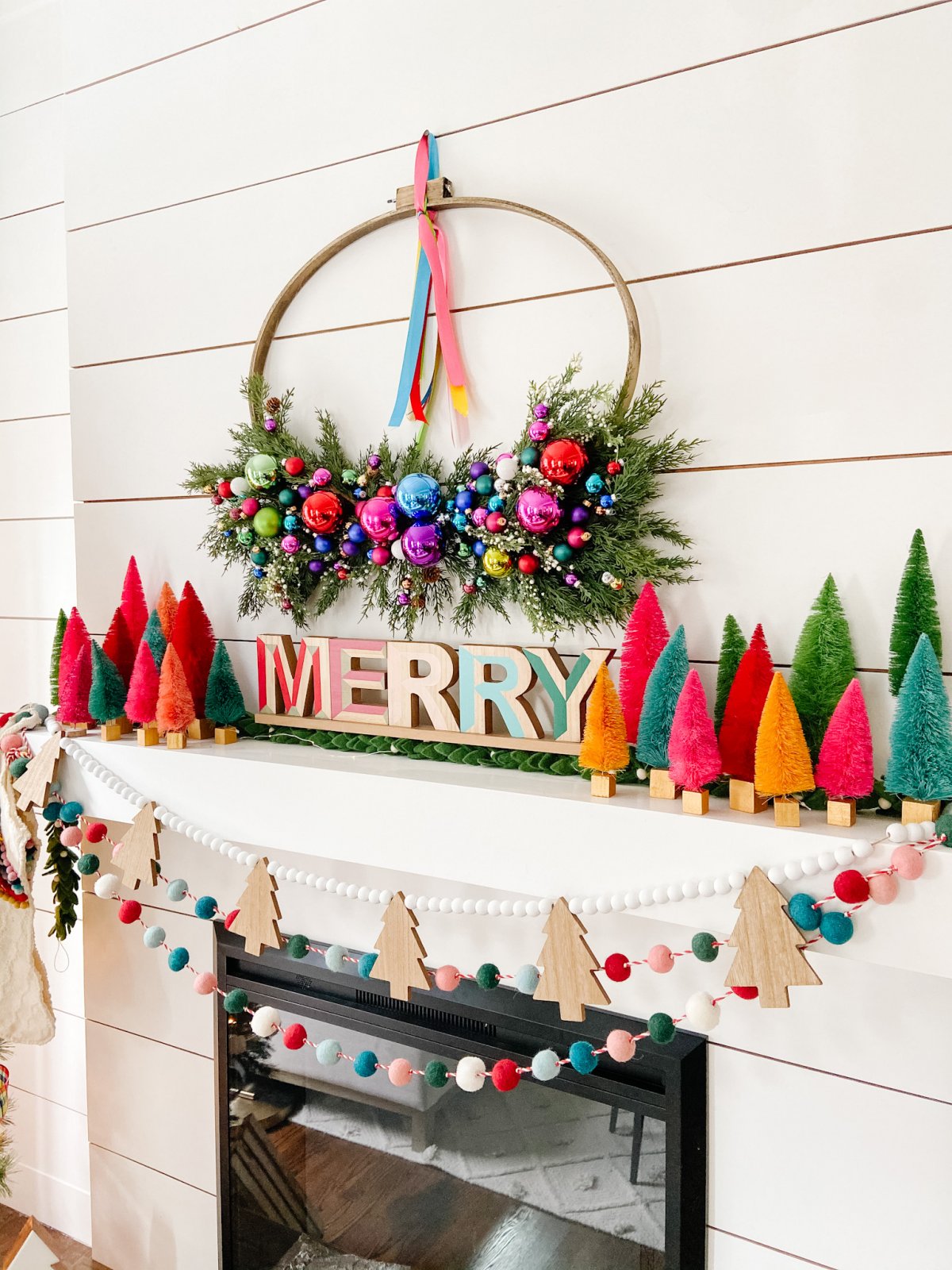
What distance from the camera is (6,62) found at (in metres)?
1.88

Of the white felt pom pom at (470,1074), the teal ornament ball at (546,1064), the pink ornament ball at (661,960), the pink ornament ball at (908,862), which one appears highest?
the pink ornament ball at (908,862)

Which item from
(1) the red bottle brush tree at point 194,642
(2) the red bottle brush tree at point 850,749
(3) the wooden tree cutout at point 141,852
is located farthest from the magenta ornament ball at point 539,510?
(3) the wooden tree cutout at point 141,852

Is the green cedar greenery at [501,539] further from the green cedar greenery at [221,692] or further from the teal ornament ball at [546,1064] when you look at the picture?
the teal ornament ball at [546,1064]

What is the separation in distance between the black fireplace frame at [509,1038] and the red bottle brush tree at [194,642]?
0.43 metres

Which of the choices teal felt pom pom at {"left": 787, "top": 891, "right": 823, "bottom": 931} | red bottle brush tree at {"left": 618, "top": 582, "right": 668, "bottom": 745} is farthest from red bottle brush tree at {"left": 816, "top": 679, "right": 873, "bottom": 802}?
red bottle brush tree at {"left": 618, "top": 582, "right": 668, "bottom": 745}

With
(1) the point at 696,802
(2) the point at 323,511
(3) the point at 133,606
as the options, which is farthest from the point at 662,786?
(3) the point at 133,606

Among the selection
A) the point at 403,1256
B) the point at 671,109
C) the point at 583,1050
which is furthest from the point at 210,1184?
the point at 671,109

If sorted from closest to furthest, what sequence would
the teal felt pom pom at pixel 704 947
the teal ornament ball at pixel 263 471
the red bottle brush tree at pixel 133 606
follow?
the teal felt pom pom at pixel 704 947, the teal ornament ball at pixel 263 471, the red bottle brush tree at pixel 133 606

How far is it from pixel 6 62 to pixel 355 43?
1.06 meters

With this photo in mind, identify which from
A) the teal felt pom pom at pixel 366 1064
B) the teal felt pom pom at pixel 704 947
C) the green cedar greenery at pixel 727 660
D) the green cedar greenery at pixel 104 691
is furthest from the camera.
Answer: the green cedar greenery at pixel 104 691

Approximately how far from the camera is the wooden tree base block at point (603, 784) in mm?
999

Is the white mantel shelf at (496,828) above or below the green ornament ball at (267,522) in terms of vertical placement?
below

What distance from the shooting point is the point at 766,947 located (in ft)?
2.90

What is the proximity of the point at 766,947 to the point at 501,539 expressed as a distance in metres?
0.56
